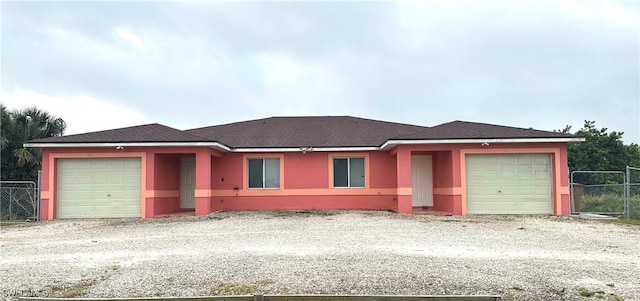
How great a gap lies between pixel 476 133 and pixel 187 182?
447 inches

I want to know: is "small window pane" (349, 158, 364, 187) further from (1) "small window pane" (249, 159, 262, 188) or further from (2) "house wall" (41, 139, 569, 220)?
(1) "small window pane" (249, 159, 262, 188)

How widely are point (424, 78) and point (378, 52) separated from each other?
13.5 ft

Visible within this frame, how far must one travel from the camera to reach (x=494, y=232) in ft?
37.2

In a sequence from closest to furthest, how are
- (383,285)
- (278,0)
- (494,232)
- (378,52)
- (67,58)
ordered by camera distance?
(383,285) < (494,232) < (278,0) < (67,58) < (378,52)

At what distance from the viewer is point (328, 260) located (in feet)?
23.9

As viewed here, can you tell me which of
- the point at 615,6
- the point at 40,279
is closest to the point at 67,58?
the point at 40,279

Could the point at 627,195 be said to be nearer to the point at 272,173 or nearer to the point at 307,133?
the point at 307,133

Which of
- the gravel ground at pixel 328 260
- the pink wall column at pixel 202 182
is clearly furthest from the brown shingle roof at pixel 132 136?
the gravel ground at pixel 328 260

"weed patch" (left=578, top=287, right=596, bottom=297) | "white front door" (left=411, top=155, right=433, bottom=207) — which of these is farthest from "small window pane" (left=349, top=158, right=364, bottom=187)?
"weed patch" (left=578, top=287, right=596, bottom=297)

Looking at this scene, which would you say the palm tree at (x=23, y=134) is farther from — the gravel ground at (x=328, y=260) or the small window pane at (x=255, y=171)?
the small window pane at (x=255, y=171)

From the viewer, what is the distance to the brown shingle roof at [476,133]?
15703 mm

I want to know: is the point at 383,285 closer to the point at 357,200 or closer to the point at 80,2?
the point at 357,200

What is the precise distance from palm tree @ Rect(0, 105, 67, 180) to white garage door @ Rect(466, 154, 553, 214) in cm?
1836

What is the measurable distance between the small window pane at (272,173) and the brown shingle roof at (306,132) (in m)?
0.75
